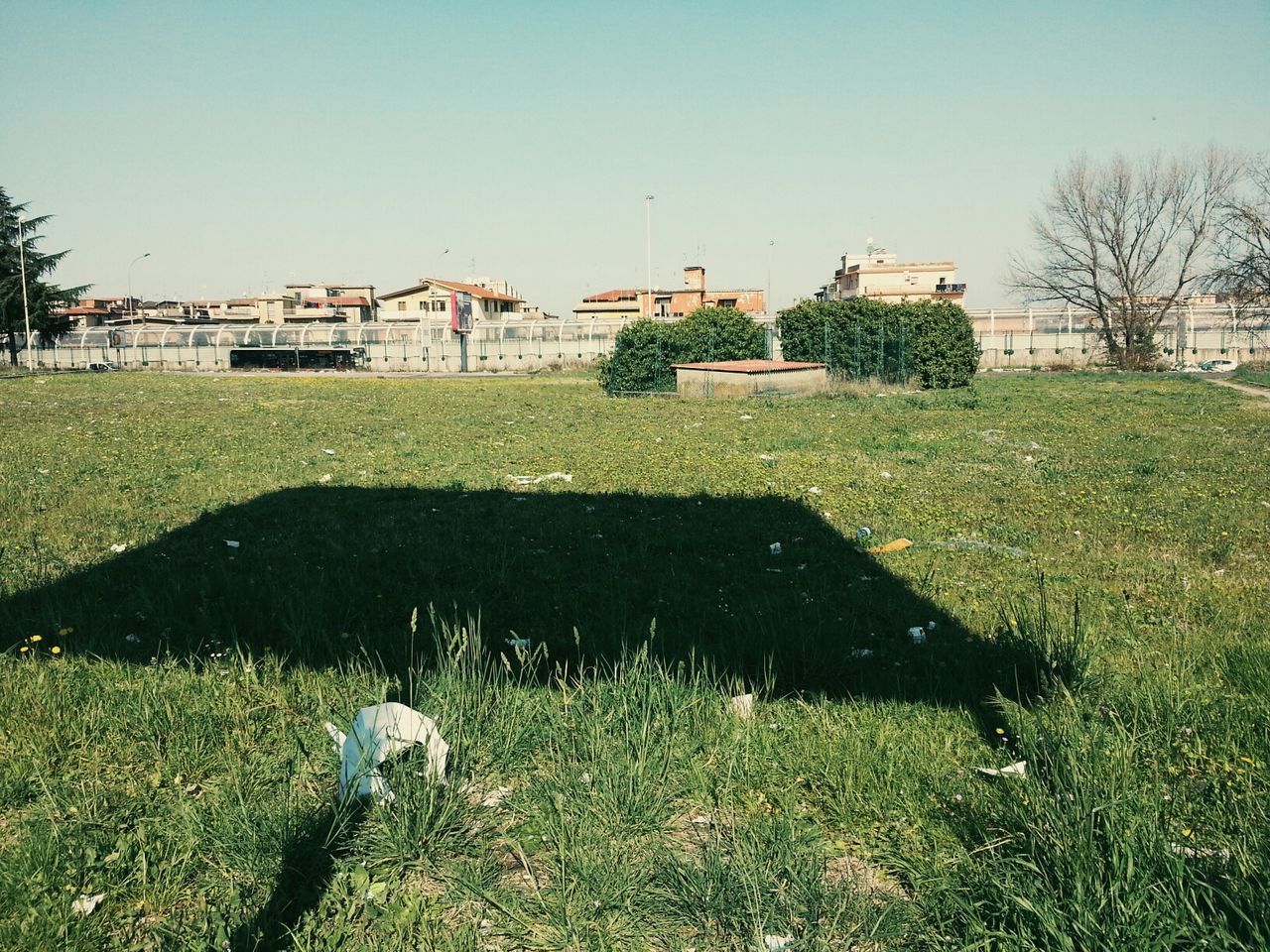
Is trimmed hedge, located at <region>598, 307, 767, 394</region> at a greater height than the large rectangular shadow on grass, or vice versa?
trimmed hedge, located at <region>598, 307, 767, 394</region>

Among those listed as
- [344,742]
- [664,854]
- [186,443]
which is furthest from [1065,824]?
[186,443]

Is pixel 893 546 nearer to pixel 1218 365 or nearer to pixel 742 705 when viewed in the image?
pixel 742 705

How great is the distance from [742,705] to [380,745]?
1.35 meters

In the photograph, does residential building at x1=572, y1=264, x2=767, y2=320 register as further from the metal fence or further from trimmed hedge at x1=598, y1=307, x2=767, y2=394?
trimmed hedge at x1=598, y1=307, x2=767, y2=394

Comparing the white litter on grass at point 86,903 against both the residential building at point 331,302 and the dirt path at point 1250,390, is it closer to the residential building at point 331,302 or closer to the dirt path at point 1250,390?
the dirt path at point 1250,390

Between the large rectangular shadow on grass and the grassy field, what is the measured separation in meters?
0.03

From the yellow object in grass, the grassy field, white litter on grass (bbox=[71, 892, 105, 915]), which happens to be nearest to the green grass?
the grassy field

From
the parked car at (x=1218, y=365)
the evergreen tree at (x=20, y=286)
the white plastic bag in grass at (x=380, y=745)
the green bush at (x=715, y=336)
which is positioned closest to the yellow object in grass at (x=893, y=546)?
the white plastic bag in grass at (x=380, y=745)

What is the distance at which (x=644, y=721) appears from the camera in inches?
119

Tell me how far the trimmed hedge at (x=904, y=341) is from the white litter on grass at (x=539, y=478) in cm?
1771

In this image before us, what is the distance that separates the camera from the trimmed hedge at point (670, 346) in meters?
26.2

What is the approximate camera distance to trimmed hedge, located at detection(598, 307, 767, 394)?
26.2 meters

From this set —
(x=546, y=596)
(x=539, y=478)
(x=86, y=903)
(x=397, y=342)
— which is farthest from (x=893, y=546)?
→ (x=397, y=342)

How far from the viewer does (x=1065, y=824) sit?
2.23 metres
